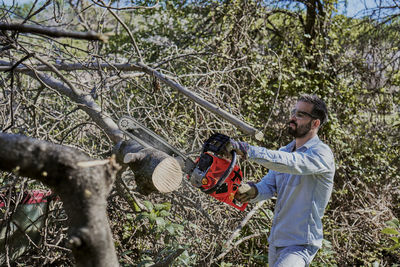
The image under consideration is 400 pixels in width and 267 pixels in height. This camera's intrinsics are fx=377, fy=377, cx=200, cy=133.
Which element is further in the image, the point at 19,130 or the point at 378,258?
the point at 378,258

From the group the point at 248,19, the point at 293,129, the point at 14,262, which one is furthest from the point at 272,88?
the point at 14,262

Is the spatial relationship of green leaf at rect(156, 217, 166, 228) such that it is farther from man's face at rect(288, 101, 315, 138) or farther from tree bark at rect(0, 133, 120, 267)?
tree bark at rect(0, 133, 120, 267)

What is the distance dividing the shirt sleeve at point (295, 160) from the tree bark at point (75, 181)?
1.53 metres

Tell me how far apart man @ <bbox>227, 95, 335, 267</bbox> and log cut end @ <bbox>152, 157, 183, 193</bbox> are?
0.63 meters

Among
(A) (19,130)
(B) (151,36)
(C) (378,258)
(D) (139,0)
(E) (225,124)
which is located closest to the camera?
(A) (19,130)

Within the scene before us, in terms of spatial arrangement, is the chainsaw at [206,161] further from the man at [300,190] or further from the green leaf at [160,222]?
the green leaf at [160,222]

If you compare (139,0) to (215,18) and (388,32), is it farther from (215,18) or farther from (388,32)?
(388,32)

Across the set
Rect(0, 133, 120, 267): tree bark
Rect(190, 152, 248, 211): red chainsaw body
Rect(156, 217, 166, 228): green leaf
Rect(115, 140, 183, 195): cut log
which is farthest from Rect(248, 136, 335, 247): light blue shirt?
Rect(0, 133, 120, 267): tree bark

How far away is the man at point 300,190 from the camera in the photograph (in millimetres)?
2787

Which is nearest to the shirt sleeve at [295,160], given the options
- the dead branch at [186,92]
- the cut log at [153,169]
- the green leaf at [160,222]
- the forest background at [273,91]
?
the dead branch at [186,92]

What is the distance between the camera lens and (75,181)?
121cm

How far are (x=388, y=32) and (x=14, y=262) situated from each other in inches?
288

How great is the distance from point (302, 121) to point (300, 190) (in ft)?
2.03

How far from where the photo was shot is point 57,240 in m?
3.60
